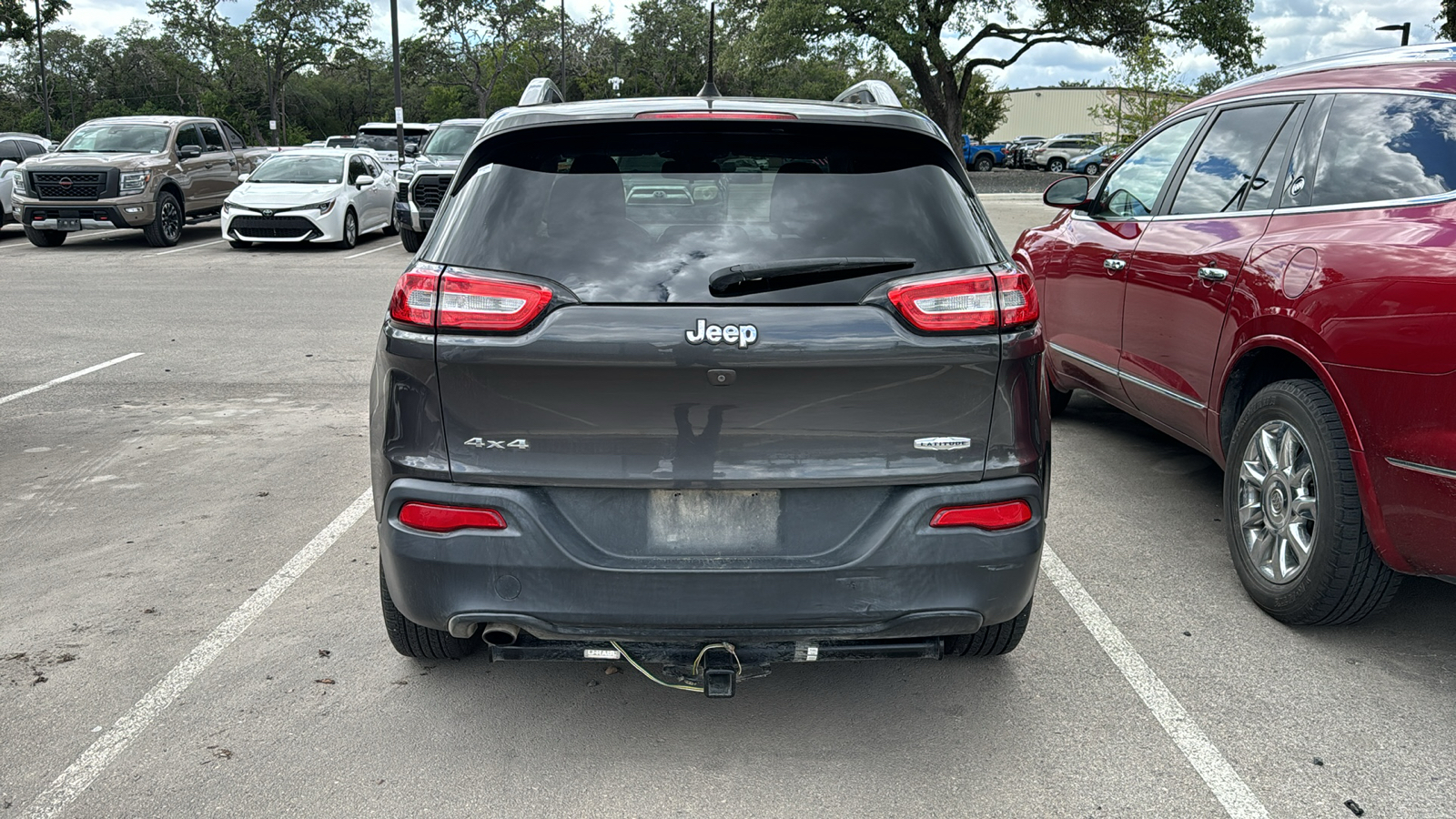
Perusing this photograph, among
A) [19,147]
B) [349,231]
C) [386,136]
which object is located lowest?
[349,231]

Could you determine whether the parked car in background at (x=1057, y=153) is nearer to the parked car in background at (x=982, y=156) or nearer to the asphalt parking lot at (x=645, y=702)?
the parked car in background at (x=982, y=156)

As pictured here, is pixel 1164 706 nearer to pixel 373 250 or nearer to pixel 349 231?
pixel 373 250

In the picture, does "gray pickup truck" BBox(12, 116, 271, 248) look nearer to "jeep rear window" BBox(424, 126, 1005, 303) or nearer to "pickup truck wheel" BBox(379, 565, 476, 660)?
"pickup truck wheel" BBox(379, 565, 476, 660)

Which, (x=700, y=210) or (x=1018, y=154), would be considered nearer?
(x=700, y=210)

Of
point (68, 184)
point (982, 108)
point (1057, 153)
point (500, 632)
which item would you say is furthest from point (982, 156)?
point (500, 632)

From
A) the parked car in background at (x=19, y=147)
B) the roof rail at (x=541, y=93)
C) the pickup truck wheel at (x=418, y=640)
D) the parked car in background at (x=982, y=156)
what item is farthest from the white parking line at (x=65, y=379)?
the parked car in background at (x=982, y=156)

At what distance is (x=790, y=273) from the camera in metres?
2.88

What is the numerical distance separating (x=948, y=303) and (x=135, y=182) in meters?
18.3

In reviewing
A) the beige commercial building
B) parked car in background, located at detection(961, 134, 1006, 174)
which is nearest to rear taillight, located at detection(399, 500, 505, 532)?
parked car in background, located at detection(961, 134, 1006, 174)

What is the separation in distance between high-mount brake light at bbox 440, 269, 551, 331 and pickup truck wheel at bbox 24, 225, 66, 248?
18.6 metres

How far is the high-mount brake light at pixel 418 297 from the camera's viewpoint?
9.60 feet

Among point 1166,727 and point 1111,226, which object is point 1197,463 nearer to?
point 1111,226

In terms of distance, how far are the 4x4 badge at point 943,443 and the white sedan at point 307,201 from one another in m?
16.6

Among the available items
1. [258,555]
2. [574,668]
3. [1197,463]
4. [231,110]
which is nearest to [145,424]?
[258,555]
